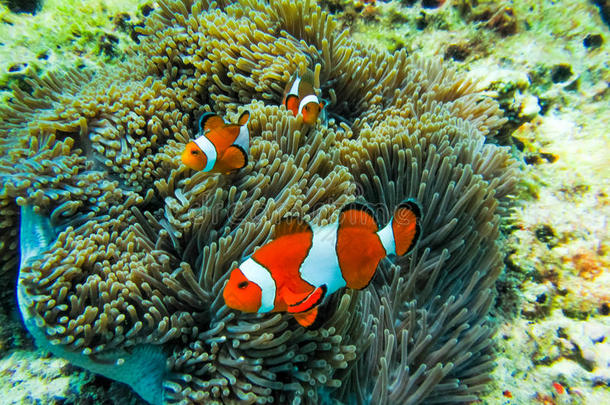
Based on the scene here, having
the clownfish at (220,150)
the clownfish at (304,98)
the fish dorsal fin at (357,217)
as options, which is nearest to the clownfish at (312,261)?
the fish dorsal fin at (357,217)

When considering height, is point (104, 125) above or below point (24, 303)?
above

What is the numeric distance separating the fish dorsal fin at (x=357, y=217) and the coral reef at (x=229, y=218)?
30 centimetres

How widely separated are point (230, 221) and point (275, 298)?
0.59 metres

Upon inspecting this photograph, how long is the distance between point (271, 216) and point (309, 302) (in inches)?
21.7

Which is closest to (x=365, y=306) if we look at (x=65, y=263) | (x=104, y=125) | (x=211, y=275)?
(x=211, y=275)

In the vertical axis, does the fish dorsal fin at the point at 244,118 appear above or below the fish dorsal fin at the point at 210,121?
above

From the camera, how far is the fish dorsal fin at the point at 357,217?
1.22 m

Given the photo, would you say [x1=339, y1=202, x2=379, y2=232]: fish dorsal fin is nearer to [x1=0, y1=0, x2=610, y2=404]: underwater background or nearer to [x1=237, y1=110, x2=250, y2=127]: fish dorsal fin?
[x1=0, y1=0, x2=610, y2=404]: underwater background

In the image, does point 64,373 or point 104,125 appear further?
point 104,125

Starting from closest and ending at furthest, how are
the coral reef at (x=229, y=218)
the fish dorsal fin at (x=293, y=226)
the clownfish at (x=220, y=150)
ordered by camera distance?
the fish dorsal fin at (x=293, y=226), the coral reef at (x=229, y=218), the clownfish at (x=220, y=150)

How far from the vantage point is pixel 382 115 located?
7.82 ft

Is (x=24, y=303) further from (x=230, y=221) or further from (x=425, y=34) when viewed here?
(x=425, y=34)

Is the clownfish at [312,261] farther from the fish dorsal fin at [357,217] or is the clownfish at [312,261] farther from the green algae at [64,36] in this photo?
the green algae at [64,36]

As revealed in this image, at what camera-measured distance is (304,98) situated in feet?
6.61
